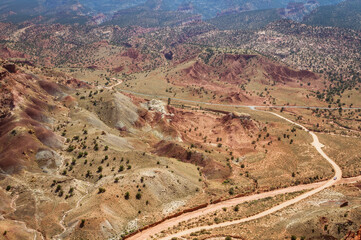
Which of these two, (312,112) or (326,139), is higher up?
(326,139)

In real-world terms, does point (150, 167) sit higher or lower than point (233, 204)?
higher

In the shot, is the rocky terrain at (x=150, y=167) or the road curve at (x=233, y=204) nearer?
the rocky terrain at (x=150, y=167)

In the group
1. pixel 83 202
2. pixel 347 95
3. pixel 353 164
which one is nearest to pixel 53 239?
pixel 83 202

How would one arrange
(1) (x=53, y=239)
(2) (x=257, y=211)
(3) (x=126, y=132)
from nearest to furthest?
1. (1) (x=53, y=239)
2. (2) (x=257, y=211)
3. (3) (x=126, y=132)

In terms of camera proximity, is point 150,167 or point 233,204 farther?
point 150,167

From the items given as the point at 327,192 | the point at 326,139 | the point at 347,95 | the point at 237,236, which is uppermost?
the point at 237,236

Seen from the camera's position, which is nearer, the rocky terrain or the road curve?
the rocky terrain

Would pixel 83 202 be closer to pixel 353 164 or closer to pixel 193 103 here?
pixel 353 164

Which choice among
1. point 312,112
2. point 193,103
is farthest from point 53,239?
point 312,112

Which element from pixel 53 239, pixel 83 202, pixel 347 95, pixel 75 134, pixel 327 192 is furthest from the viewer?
pixel 347 95

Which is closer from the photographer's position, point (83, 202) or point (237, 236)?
point (237, 236)

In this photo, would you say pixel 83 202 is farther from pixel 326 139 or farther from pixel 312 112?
pixel 312 112
